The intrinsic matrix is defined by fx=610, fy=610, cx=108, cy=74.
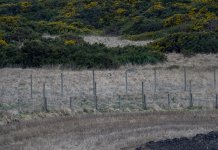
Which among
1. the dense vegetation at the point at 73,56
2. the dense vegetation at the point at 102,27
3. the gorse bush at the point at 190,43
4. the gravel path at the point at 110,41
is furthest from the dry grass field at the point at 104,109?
the gravel path at the point at 110,41

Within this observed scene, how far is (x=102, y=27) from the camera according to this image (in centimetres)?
5628

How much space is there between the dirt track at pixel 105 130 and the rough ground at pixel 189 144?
704mm

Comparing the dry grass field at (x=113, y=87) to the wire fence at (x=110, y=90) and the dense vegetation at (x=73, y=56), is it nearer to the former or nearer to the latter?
the wire fence at (x=110, y=90)

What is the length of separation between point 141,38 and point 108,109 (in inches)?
1060

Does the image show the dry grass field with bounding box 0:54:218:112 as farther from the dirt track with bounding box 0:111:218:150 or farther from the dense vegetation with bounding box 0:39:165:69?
the dirt track with bounding box 0:111:218:150

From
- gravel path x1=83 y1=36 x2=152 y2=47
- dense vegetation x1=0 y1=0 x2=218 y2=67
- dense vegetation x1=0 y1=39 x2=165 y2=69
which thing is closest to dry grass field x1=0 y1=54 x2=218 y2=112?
dense vegetation x1=0 y1=39 x2=165 y2=69

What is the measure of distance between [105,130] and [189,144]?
3560 millimetres

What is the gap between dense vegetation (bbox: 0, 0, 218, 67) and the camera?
111ft

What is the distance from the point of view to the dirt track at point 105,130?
→ 50.8 ft

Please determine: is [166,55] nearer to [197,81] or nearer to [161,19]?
[197,81]

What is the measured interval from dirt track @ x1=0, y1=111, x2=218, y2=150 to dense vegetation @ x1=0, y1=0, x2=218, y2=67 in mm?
12777

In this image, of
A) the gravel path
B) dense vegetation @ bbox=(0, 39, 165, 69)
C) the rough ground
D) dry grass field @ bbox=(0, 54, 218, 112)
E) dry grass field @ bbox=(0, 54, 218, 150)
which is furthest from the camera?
the gravel path

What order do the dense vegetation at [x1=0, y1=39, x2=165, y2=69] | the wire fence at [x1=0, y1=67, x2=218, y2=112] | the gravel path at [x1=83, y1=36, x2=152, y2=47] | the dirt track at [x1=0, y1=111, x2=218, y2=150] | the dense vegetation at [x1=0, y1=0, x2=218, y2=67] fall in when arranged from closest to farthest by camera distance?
the dirt track at [x1=0, y1=111, x2=218, y2=150]
the wire fence at [x1=0, y1=67, x2=218, y2=112]
the dense vegetation at [x1=0, y1=39, x2=165, y2=69]
the dense vegetation at [x1=0, y1=0, x2=218, y2=67]
the gravel path at [x1=83, y1=36, x2=152, y2=47]

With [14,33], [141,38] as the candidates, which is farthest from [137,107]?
[141,38]
